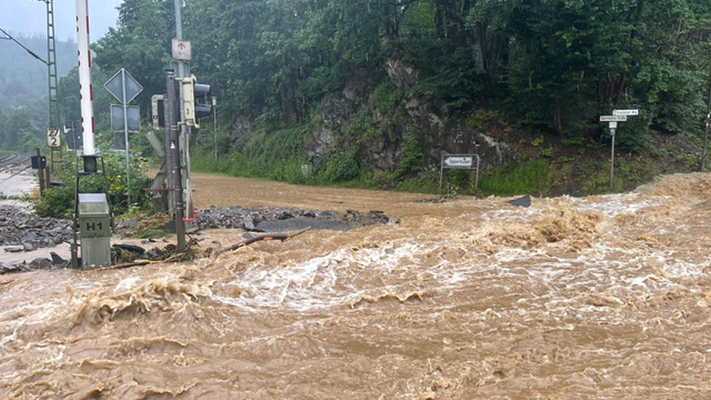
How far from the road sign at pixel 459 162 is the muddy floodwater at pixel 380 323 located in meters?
9.06

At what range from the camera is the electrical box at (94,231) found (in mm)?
7371


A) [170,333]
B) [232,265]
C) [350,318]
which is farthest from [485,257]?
[170,333]

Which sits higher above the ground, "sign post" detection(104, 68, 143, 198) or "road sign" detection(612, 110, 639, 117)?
"sign post" detection(104, 68, 143, 198)

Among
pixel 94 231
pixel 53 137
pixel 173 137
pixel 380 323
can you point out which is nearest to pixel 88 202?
pixel 94 231

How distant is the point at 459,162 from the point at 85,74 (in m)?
13.7

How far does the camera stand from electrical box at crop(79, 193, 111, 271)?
24.2 ft

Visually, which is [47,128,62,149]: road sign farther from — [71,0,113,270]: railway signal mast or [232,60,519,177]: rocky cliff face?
[232,60,519,177]: rocky cliff face

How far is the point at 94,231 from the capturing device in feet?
24.5

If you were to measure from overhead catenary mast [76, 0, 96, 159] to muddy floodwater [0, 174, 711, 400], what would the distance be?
6.48ft

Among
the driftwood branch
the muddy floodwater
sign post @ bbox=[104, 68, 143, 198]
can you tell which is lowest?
the muddy floodwater

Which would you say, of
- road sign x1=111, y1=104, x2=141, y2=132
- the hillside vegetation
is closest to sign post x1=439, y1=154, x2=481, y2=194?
the hillside vegetation

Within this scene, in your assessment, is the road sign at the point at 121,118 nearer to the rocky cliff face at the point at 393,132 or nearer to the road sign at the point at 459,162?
the road sign at the point at 459,162

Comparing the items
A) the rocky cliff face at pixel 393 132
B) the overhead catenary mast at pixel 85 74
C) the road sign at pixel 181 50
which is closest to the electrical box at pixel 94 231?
the overhead catenary mast at pixel 85 74

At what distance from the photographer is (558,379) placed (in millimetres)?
4258
